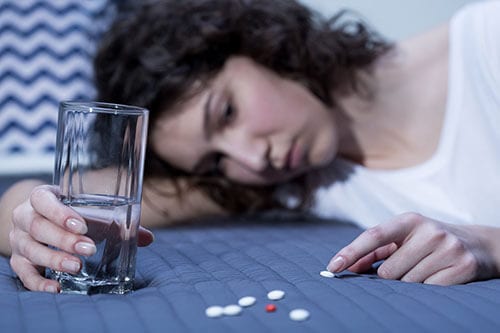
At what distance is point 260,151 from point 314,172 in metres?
0.30

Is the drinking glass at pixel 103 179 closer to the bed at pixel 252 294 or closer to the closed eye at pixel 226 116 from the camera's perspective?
the bed at pixel 252 294

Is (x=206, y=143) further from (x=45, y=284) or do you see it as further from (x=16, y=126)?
(x=16, y=126)

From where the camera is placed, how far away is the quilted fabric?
598mm

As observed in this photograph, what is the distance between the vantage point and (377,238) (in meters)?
0.75

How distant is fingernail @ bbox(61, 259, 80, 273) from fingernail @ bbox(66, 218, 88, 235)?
0.04 metres

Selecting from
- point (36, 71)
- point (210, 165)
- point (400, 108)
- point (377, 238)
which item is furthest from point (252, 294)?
point (36, 71)

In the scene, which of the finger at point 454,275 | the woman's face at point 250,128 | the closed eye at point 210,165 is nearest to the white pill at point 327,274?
the finger at point 454,275

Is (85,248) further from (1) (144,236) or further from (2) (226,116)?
(2) (226,116)

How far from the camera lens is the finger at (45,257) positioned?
70 centimetres

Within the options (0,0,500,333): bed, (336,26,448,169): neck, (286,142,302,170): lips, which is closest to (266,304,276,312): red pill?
(0,0,500,333): bed

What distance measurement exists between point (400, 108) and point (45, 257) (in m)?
0.99

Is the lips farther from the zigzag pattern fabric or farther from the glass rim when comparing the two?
the zigzag pattern fabric

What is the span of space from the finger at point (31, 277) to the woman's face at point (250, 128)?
562 mm

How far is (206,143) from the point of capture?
132 centimetres
